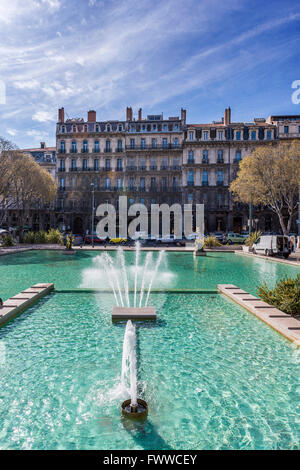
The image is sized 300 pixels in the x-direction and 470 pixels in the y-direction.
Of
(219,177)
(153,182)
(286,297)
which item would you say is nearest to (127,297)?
(286,297)

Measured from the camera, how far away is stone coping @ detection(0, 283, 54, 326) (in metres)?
6.95

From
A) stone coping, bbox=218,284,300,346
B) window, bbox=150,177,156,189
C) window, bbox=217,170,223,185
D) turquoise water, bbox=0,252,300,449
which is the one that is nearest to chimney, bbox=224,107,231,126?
window, bbox=217,170,223,185

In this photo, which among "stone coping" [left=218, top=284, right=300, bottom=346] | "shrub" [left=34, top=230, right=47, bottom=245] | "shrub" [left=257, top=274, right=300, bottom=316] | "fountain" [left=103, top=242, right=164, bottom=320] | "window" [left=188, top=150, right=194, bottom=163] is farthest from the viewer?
"window" [left=188, top=150, right=194, bottom=163]

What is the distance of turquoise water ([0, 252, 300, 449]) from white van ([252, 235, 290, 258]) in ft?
48.8

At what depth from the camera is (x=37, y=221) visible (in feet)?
161

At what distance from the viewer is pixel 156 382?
4.36 m

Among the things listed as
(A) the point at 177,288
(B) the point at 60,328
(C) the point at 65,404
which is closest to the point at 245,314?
(A) the point at 177,288

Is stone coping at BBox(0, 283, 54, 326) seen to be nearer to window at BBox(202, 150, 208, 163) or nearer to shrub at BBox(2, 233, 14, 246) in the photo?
shrub at BBox(2, 233, 14, 246)

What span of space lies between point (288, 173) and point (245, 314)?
2078 centimetres

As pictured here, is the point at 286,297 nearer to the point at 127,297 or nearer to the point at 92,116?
the point at 127,297

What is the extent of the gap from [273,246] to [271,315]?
1582 cm
